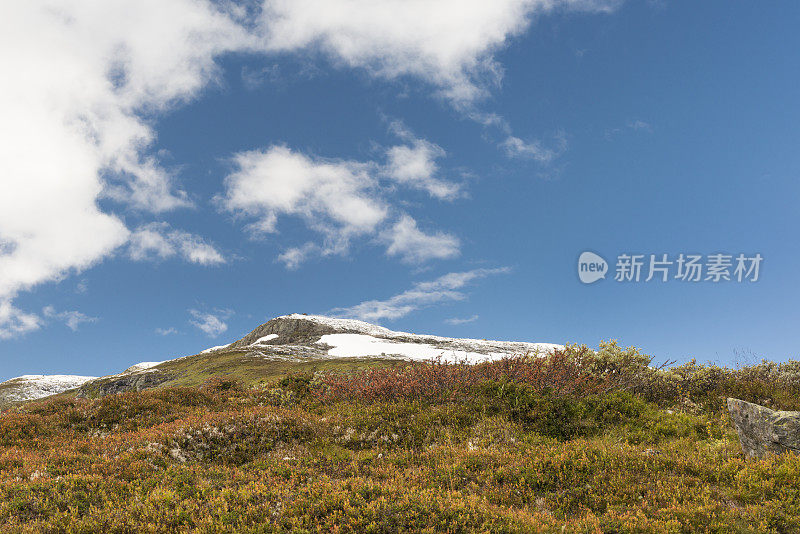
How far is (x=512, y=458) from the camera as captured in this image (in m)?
10.3

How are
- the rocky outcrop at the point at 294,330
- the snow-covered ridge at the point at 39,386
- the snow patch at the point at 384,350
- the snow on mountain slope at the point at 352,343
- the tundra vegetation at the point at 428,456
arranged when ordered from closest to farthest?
1. the tundra vegetation at the point at 428,456
2. the snow patch at the point at 384,350
3. the snow on mountain slope at the point at 352,343
4. the snow-covered ridge at the point at 39,386
5. the rocky outcrop at the point at 294,330

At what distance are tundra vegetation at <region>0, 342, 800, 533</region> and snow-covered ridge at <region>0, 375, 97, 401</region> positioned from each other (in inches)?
2424

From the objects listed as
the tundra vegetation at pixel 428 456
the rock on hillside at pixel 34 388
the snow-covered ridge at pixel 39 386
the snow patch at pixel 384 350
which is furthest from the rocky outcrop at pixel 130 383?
the tundra vegetation at pixel 428 456

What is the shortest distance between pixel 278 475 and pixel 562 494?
6.21m

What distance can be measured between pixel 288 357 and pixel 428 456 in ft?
165

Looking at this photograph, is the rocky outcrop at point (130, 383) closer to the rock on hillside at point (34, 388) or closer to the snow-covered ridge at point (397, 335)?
the rock on hillside at point (34, 388)

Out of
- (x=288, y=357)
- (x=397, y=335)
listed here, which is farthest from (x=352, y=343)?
(x=397, y=335)

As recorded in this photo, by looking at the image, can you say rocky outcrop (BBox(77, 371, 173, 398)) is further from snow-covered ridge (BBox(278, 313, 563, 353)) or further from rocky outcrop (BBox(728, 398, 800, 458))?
rocky outcrop (BBox(728, 398, 800, 458))

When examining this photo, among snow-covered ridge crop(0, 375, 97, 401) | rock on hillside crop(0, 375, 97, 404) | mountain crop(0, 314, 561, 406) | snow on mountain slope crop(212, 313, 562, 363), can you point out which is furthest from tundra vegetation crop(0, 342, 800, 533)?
snow-covered ridge crop(0, 375, 97, 401)

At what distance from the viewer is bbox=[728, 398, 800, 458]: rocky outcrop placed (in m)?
9.91

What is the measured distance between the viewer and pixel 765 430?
10.3m

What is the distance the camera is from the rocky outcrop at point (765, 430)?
9.91 m

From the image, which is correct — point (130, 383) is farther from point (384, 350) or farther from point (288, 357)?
point (384, 350)

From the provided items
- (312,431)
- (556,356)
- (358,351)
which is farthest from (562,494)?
(358,351)
